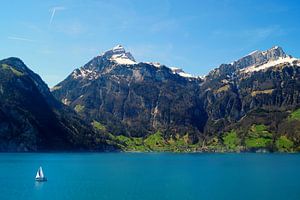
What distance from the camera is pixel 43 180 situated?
112 m

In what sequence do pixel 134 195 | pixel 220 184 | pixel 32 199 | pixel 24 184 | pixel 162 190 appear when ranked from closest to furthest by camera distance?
pixel 32 199, pixel 134 195, pixel 162 190, pixel 24 184, pixel 220 184

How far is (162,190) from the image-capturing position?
3789 inches

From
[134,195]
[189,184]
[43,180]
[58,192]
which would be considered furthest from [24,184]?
[189,184]

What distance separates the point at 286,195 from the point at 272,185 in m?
21.4

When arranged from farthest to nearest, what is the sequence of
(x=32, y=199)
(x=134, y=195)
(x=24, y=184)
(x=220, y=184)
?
(x=220, y=184) < (x=24, y=184) < (x=134, y=195) < (x=32, y=199)

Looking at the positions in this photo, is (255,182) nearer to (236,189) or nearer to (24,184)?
(236,189)

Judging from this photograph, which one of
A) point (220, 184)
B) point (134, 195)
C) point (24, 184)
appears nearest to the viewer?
point (134, 195)

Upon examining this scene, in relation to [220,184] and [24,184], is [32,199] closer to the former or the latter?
[24,184]

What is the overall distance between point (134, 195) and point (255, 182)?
148ft

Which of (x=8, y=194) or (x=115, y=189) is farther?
(x=115, y=189)

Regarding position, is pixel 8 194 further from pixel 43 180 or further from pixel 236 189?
pixel 236 189

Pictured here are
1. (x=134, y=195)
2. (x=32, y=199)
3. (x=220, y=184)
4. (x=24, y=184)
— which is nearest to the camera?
(x=32, y=199)

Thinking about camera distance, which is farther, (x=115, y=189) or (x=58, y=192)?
(x=115, y=189)

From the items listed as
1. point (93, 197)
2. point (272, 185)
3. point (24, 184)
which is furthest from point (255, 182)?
point (24, 184)
